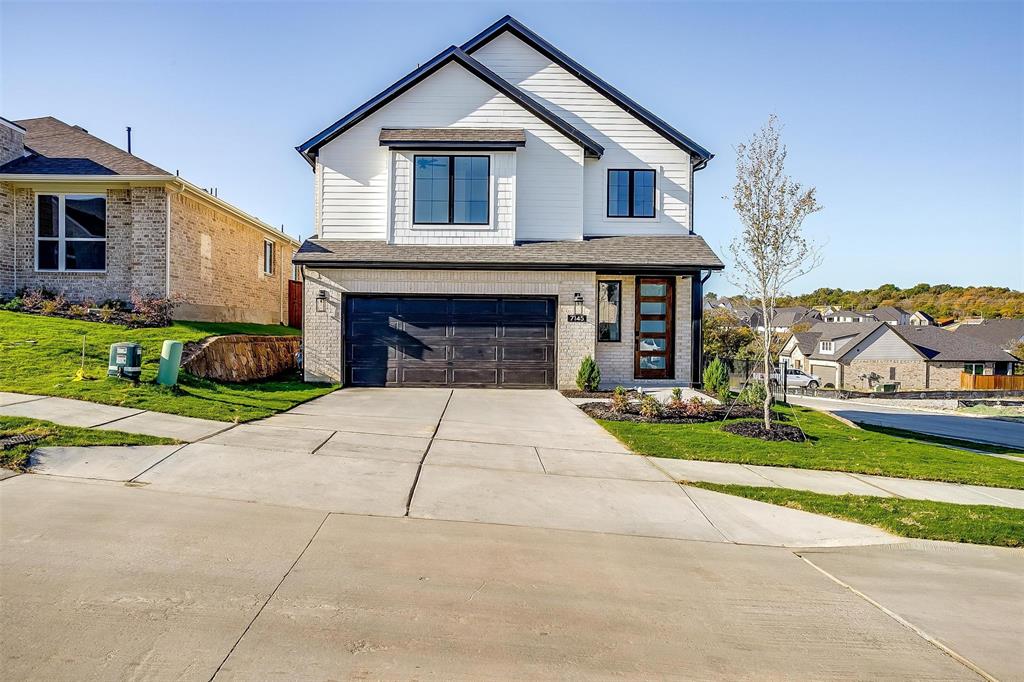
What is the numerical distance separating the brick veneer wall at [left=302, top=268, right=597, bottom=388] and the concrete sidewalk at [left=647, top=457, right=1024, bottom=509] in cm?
666

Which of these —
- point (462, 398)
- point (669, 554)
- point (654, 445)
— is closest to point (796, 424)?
point (654, 445)

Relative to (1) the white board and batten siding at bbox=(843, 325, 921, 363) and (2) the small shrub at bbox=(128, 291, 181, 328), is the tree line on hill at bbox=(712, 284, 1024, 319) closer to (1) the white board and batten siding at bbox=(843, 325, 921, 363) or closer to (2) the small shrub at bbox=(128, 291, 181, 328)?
(1) the white board and batten siding at bbox=(843, 325, 921, 363)

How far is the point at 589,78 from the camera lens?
1681 centimetres

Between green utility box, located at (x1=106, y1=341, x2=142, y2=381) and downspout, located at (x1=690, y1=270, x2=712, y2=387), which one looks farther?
downspout, located at (x1=690, y1=270, x2=712, y2=387)

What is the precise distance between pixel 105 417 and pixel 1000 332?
71.7 m

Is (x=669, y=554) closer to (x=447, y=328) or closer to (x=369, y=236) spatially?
(x=447, y=328)

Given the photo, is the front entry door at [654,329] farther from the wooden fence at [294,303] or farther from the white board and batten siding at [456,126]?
the wooden fence at [294,303]

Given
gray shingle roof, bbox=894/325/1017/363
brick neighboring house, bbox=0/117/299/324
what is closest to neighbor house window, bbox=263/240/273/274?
brick neighboring house, bbox=0/117/299/324

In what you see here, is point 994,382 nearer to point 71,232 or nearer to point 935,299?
point 71,232

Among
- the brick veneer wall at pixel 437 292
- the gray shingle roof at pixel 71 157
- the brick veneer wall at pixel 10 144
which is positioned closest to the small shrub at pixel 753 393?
the brick veneer wall at pixel 437 292

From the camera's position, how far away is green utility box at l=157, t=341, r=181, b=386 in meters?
10.3

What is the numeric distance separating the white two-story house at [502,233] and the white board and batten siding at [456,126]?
38 millimetres

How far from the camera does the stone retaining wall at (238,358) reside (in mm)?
12164

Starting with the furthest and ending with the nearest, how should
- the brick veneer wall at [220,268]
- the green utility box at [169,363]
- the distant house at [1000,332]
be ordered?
1. the distant house at [1000,332]
2. the brick veneer wall at [220,268]
3. the green utility box at [169,363]
